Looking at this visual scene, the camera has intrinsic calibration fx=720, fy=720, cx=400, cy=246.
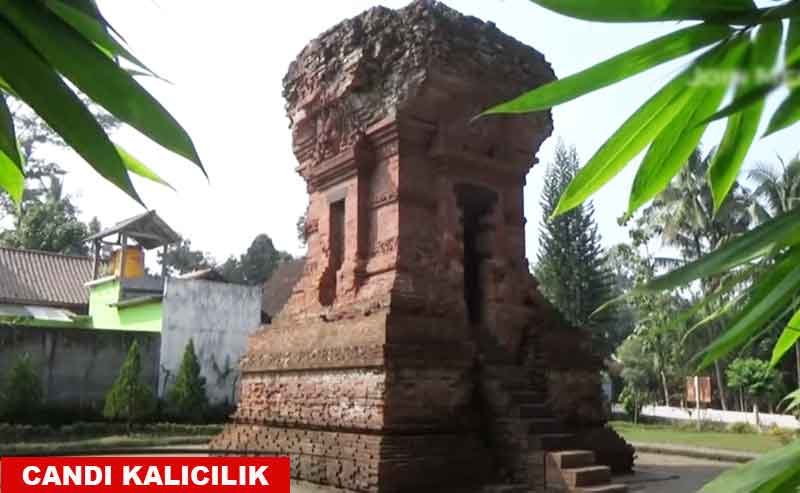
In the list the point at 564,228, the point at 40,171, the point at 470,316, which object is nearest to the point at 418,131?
the point at 470,316

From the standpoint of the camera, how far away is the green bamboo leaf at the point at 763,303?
0.69 meters

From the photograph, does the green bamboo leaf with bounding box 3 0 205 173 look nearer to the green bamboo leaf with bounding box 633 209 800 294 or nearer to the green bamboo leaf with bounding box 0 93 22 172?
the green bamboo leaf with bounding box 0 93 22 172

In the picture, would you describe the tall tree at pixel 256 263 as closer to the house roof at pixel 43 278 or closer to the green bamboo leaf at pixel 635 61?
the house roof at pixel 43 278

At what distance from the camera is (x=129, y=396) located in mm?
15281

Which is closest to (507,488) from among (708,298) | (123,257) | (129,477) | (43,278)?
(129,477)

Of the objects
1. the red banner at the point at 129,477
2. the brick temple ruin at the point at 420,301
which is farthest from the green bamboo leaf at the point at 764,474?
the brick temple ruin at the point at 420,301

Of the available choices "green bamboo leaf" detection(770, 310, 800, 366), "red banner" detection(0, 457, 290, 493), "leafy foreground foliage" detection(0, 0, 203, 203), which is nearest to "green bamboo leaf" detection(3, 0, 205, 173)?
"leafy foreground foliage" detection(0, 0, 203, 203)

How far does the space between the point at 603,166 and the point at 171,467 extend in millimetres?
3750

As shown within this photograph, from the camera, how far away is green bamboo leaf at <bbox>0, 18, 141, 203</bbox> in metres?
0.60

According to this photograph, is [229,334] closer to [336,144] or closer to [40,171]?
[336,144]

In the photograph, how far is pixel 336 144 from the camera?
9.05 meters

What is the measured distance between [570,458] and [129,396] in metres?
11.1

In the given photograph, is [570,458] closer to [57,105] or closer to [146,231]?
[57,105]

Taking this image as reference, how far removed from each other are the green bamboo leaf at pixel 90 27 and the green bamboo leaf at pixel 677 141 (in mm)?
535
